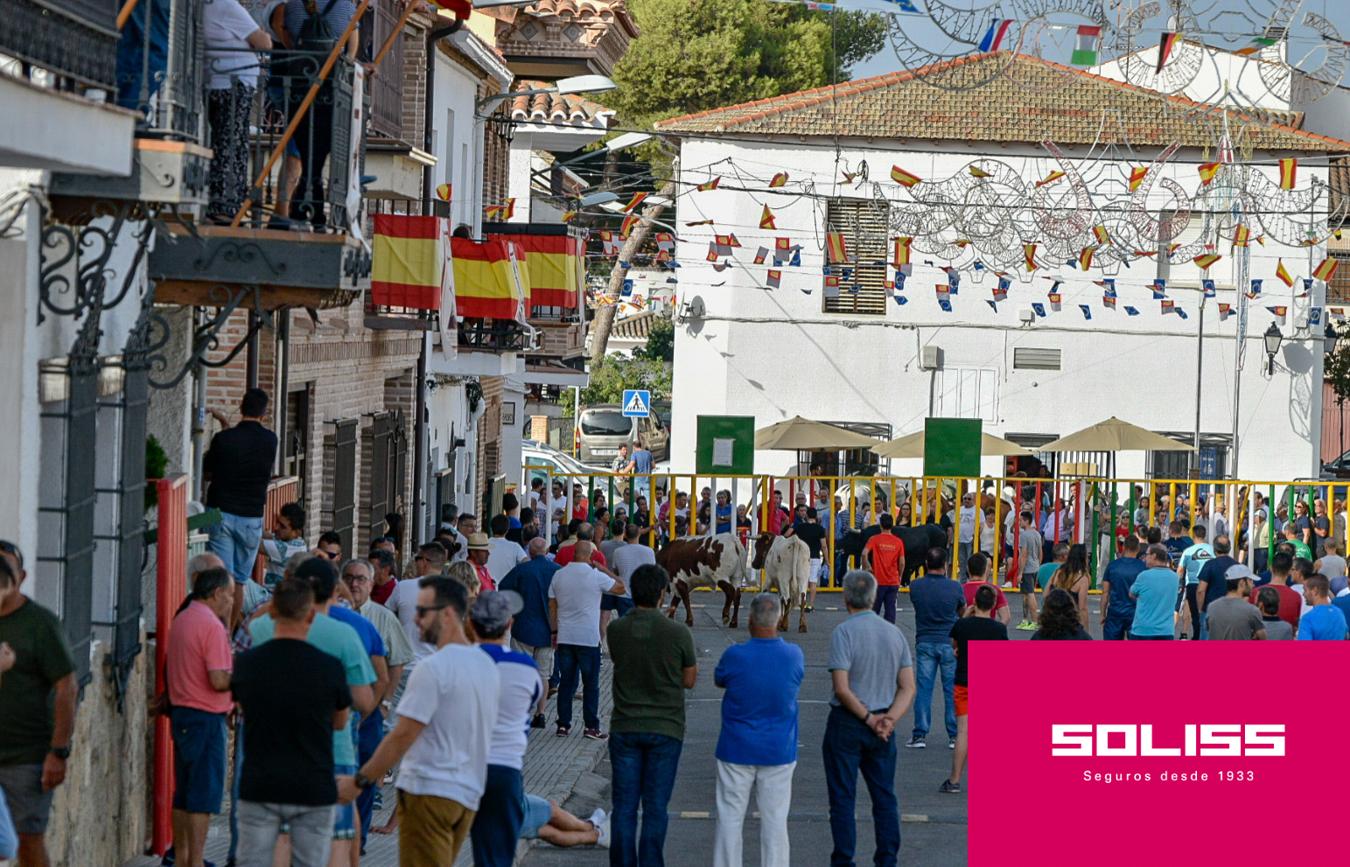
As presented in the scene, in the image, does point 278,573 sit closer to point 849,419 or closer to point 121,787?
point 121,787

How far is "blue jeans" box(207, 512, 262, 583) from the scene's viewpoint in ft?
42.2

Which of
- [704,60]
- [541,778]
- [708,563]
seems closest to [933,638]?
[541,778]

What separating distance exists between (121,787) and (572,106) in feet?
78.8

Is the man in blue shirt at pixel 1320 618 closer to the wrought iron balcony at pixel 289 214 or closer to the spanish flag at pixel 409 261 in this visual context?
the wrought iron balcony at pixel 289 214

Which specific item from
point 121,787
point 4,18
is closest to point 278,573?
point 121,787

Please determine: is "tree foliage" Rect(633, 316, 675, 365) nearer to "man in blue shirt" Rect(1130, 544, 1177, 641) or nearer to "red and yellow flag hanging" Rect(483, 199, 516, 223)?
"red and yellow flag hanging" Rect(483, 199, 516, 223)

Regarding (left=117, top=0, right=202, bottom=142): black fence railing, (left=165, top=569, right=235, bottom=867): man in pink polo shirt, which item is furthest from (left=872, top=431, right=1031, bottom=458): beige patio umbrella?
(left=117, top=0, right=202, bottom=142): black fence railing

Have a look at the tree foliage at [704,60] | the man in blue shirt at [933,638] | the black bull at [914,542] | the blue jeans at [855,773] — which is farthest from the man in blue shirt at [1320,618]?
the tree foliage at [704,60]

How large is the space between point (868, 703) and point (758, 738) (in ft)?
3.02

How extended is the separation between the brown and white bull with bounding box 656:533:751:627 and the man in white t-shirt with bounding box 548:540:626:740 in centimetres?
909

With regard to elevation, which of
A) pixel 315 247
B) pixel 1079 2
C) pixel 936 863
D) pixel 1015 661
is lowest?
pixel 936 863

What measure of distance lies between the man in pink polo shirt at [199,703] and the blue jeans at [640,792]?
2.02 meters

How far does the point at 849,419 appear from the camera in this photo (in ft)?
136

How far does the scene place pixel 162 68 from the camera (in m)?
9.86
